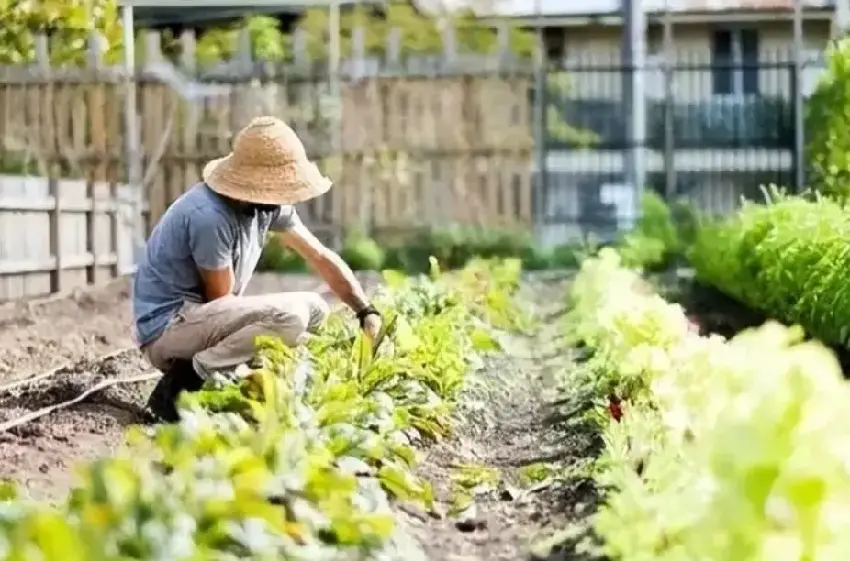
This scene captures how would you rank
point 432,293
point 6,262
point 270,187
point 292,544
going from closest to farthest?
point 292,544, point 270,187, point 432,293, point 6,262

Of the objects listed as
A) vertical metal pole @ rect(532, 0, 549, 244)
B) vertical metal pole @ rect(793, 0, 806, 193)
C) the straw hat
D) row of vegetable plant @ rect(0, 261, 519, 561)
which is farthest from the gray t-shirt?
vertical metal pole @ rect(793, 0, 806, 193)

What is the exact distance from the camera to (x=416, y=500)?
354 centimetres

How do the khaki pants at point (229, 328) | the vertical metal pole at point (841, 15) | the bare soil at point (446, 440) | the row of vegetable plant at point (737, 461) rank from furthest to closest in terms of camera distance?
the vertical metal pole at point (841, 15) < the khaki pants at point (229, 328) < the bare soil at point (446, 440) < the row of vegetable plant at point (737, 461)

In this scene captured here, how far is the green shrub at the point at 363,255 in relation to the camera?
1366cm

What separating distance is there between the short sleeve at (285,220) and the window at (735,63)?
908cm

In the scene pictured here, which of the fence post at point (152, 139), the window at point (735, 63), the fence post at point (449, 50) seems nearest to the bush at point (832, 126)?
the window at point (735, 63)

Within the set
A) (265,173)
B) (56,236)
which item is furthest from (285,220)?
(56,236)

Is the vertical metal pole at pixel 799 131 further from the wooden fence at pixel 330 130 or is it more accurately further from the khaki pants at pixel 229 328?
the khaki pants at pixel 229 328

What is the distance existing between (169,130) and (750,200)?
18.2 feet

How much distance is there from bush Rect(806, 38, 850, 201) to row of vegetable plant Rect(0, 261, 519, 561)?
9.76 meters

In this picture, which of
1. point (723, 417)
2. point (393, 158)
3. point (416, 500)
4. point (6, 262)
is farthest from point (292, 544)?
point (393, 158)

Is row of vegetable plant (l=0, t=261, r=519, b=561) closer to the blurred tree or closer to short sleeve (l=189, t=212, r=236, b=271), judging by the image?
short sleeve (l=189, t=212, r=236, b=271)

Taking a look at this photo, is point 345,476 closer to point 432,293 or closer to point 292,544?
point 292,544

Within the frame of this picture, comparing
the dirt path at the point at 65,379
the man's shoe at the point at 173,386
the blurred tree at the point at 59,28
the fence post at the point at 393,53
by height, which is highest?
the blurred tree at the point at 59,28
